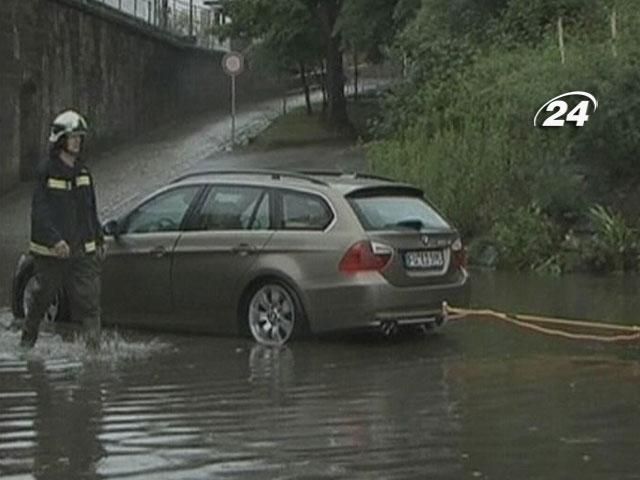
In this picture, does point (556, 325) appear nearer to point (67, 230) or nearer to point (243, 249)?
point (243, 249)

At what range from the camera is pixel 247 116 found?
53.1 m

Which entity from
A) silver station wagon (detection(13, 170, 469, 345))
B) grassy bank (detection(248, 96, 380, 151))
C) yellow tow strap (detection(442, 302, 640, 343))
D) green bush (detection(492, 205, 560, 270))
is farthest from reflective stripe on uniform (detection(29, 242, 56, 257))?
grassy bank (detection(248, 96, 380, 151))

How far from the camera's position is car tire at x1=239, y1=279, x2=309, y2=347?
43.2 feet

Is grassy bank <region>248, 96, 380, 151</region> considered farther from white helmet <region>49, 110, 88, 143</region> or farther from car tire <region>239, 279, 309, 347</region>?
white helmet <region>49, 110, 88, 143</region>

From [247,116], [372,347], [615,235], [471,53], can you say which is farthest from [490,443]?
[247,116]

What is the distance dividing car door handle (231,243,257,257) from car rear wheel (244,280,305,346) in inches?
12.0

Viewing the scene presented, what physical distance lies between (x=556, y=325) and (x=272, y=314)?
2.83 metres

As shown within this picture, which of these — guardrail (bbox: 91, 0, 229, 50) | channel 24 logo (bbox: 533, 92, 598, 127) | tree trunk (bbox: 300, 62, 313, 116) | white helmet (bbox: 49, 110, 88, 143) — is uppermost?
guardrail (bbox: 91, 0, 229, 50)

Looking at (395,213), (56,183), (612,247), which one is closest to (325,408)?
(56,183)

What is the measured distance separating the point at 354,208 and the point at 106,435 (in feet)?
15.4

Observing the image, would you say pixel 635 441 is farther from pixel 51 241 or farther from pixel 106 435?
pixel 51 241

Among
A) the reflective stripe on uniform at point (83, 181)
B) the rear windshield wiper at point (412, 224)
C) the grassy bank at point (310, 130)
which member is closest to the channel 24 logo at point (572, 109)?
the rear windshield wiper at point (412, 224)

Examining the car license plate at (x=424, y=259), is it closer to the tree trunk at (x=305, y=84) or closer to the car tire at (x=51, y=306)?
the car tire at (x=51, y=306)

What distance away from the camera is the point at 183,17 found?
6059 centimetres
